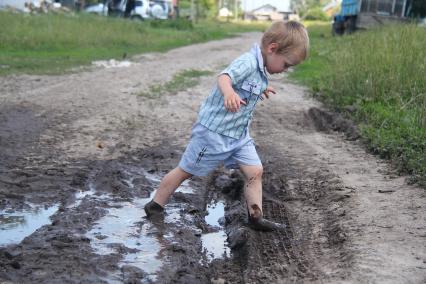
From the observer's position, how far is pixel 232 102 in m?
3.91

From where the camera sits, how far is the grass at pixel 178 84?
394 inches

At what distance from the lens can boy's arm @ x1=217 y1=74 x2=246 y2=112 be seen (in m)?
3.91

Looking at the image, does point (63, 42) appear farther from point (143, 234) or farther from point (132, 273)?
point (132, 273)

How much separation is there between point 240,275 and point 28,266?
3.85ft

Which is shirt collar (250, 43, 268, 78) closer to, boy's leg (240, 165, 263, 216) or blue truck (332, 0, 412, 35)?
boy's leg (240, 165, 263, 216)

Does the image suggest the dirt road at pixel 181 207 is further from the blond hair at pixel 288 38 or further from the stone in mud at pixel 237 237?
the blond hair at pixel 288 38

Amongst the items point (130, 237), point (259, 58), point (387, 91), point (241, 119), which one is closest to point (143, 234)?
point (130, 237)

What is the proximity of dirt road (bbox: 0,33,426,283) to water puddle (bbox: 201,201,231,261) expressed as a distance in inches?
0.5

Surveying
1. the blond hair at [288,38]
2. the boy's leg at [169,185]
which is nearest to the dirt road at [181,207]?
the boy's leg at [169,185]

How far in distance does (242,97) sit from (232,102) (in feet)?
1.35

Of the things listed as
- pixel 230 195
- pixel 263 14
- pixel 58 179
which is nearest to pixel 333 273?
pixel 230 195

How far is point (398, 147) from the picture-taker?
605 centimetres

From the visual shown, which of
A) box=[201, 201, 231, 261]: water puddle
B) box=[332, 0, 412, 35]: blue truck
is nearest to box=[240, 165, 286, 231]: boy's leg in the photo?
box=[201, 201, 231, 261]: water puddle

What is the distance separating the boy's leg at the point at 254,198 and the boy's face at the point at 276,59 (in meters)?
0.69
